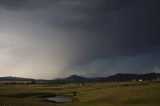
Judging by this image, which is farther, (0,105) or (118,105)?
(118,105)

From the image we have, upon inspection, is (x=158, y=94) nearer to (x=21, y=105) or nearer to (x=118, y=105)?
(x=118, y=105)

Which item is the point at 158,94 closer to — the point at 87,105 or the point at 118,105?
the point at 118,105

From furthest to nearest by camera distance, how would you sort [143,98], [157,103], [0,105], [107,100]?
[107,100] → [143,98] → [157,103] → [0,105]

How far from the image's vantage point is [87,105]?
236 feet

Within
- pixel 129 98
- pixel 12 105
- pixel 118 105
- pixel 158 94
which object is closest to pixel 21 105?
pixel 12 105

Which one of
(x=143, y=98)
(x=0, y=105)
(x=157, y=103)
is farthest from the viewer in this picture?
(x=143, y=98)

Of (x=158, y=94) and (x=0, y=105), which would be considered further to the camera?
(x=158, y=94)

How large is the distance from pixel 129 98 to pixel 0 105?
34.7 meters

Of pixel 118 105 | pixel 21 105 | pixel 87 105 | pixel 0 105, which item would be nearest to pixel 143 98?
pixel 118 105

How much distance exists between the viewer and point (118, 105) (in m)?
71.3

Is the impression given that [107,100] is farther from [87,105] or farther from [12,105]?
[12,105]

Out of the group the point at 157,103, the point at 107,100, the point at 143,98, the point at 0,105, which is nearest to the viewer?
the point at 0,105

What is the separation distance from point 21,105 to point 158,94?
122 ft

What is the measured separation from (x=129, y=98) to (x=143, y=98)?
4.10 meters
